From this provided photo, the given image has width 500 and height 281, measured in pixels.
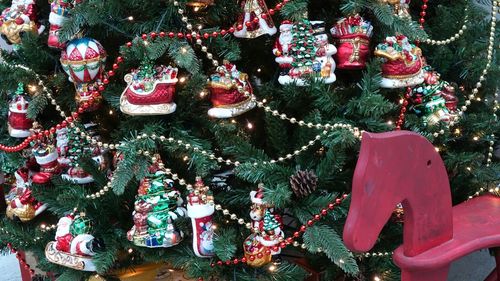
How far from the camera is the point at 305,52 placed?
0.90 metres

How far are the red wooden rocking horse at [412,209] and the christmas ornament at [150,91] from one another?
0.40 meters

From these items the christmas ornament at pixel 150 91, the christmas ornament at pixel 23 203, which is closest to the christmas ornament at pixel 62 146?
the christmas ornament at pixel 23 203

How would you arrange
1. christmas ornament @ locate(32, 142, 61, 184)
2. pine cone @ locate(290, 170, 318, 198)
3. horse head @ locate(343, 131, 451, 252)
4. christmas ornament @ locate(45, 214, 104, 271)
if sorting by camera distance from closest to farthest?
horse head @ locate(343, 131, 451, 252)
pine cone @ locate(290, 170, 318, 198)
christmas ornament @ locate(45, 214, 104, 271)
christmas ornament @ locate(32, 142, 61, 184)

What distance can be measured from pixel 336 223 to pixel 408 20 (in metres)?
0.37

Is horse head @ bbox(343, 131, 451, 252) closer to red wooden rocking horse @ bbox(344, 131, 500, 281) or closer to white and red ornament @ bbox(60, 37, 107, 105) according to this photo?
red wooden rocking horse @ bbox(344, 131, 500, 281)

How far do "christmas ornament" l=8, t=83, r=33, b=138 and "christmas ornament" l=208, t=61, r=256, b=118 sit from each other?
15.3 inches

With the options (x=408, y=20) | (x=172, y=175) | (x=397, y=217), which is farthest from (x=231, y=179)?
(x=408, y=20)

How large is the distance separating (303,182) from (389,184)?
0.27 meters

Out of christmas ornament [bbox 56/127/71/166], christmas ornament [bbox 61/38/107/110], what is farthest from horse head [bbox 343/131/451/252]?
christmas ornament [bbox 56/127/71/166]

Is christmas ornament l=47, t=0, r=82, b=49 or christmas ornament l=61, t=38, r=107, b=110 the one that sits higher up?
christmas ornament l=47, t=0, r=82, b=49

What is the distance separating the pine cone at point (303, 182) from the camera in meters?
0.88

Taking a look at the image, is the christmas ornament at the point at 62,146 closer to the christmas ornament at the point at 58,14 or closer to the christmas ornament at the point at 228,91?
the christmas ornament at the point at 58,14

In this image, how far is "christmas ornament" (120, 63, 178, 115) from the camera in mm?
889

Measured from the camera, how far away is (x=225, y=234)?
3.04 feet
